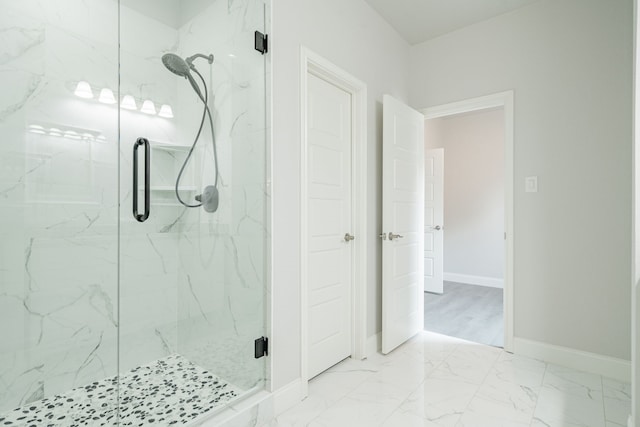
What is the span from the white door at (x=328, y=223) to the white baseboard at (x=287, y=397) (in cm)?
26

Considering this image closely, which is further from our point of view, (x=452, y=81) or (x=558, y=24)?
(x=452, y=81)

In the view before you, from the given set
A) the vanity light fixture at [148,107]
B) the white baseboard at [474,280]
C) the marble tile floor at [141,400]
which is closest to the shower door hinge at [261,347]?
the marble tile floor at [141,400]

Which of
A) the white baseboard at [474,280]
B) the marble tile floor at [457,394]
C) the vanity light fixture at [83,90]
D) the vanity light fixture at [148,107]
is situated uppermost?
the vanity light fixture at [83,90]

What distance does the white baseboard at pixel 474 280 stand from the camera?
200 inches

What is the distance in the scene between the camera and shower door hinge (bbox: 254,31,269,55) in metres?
1.88

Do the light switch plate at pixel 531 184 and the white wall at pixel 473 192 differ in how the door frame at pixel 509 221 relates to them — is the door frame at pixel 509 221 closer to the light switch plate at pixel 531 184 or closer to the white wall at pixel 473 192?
the light switch plate at pixel 531 184

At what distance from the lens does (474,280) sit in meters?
5.29

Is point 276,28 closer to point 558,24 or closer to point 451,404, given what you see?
point 558,24

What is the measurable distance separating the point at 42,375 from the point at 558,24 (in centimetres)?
411

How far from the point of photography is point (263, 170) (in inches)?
76.0

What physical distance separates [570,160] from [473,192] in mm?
2920

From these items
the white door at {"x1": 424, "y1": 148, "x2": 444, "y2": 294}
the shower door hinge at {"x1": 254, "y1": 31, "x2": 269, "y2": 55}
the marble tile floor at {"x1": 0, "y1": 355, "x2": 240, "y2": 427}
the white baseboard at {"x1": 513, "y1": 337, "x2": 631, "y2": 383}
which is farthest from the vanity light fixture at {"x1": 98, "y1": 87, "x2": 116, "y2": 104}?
the white door at {"x1": 424, "y1": 148, "x2": 444, "y2": 294}

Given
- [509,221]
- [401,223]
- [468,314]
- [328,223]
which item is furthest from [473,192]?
[328,223]

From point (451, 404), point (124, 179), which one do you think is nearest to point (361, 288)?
point (451, 404)
